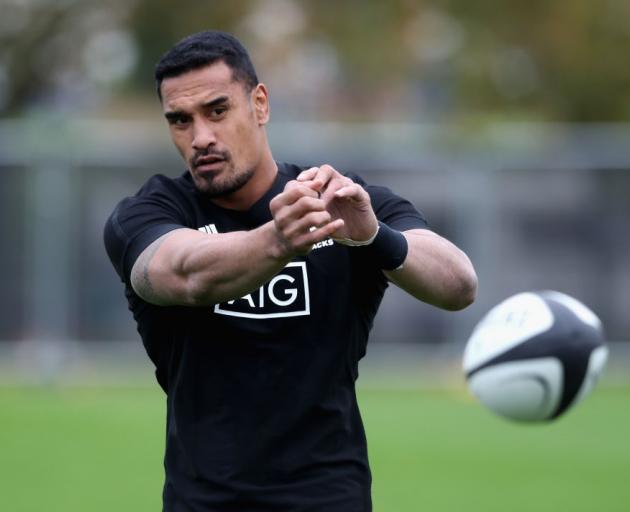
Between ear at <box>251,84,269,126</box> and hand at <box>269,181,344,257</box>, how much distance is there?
1072mm

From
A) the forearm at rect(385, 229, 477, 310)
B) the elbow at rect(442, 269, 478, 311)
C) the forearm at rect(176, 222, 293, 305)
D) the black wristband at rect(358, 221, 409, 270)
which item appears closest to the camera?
the forearm at rect(176, 222, 293, 305)

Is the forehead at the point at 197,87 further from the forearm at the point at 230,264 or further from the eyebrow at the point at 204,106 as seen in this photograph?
the forearm at the point at 230,264

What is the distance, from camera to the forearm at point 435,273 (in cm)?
436

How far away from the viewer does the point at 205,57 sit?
4.68 metres

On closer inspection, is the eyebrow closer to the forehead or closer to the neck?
the forehead

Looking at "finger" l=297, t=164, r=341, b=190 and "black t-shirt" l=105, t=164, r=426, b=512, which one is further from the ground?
"finger" l=297, t=164, r=341, b=190

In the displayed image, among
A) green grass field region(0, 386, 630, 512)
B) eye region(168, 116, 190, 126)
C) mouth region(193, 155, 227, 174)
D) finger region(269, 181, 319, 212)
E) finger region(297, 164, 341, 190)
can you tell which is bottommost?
green grass field region(0, 386, 630, 512)

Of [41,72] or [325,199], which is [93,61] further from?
[325,199]

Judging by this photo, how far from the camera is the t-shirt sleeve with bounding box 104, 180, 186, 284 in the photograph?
4.41 meters

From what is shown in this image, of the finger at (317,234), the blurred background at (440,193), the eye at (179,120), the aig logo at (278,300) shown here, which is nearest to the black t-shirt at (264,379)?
the aig logo at (278,300)

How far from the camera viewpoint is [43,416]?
44.0 ft

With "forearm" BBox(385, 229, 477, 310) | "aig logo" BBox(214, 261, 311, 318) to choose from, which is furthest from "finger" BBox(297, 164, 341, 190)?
"aig logo" BBox(214, 261, 311, 318)

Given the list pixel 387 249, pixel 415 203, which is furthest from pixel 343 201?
pixel 415 203

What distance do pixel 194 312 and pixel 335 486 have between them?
749 millimetres
